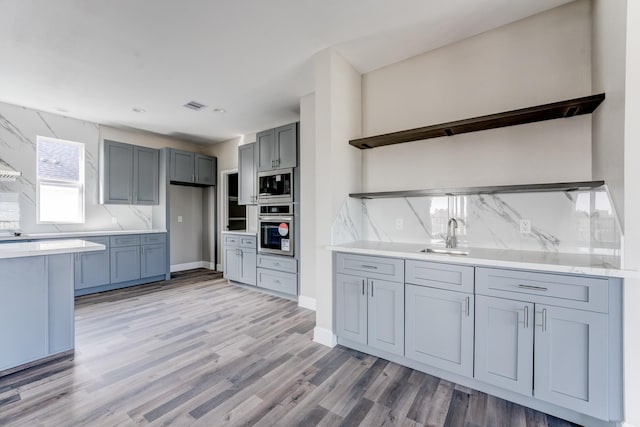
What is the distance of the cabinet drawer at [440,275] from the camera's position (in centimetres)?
196

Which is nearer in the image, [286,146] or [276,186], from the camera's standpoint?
[286,146]

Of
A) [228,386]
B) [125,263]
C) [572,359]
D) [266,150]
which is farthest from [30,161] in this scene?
[572,359]

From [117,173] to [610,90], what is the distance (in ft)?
19.5

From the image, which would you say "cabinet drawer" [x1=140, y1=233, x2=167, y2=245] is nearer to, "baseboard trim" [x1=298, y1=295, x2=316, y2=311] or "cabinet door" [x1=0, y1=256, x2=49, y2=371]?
"cabinet door" [x1=0, y1=256, x2=49, y2=371]

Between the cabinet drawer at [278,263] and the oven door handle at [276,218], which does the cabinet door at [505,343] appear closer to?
the cabinet drawer at [278,263]

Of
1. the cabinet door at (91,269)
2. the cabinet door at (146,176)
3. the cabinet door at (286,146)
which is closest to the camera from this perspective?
the cabinet door at (286,146)

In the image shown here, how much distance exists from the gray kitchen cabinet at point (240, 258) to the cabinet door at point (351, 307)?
2165 mm

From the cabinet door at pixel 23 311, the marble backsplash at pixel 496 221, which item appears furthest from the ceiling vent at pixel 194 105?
the marble backsplash at pixel 496 221

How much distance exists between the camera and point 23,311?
7.27 ft

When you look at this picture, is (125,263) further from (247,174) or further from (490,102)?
(490,102)

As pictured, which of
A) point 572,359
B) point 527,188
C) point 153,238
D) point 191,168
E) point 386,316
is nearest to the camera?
point 572,359

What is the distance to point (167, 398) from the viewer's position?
1911 mm

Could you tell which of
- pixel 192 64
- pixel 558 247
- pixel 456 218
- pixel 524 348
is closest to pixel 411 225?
pixel 456 218

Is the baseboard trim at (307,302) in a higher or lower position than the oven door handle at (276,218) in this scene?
lower
